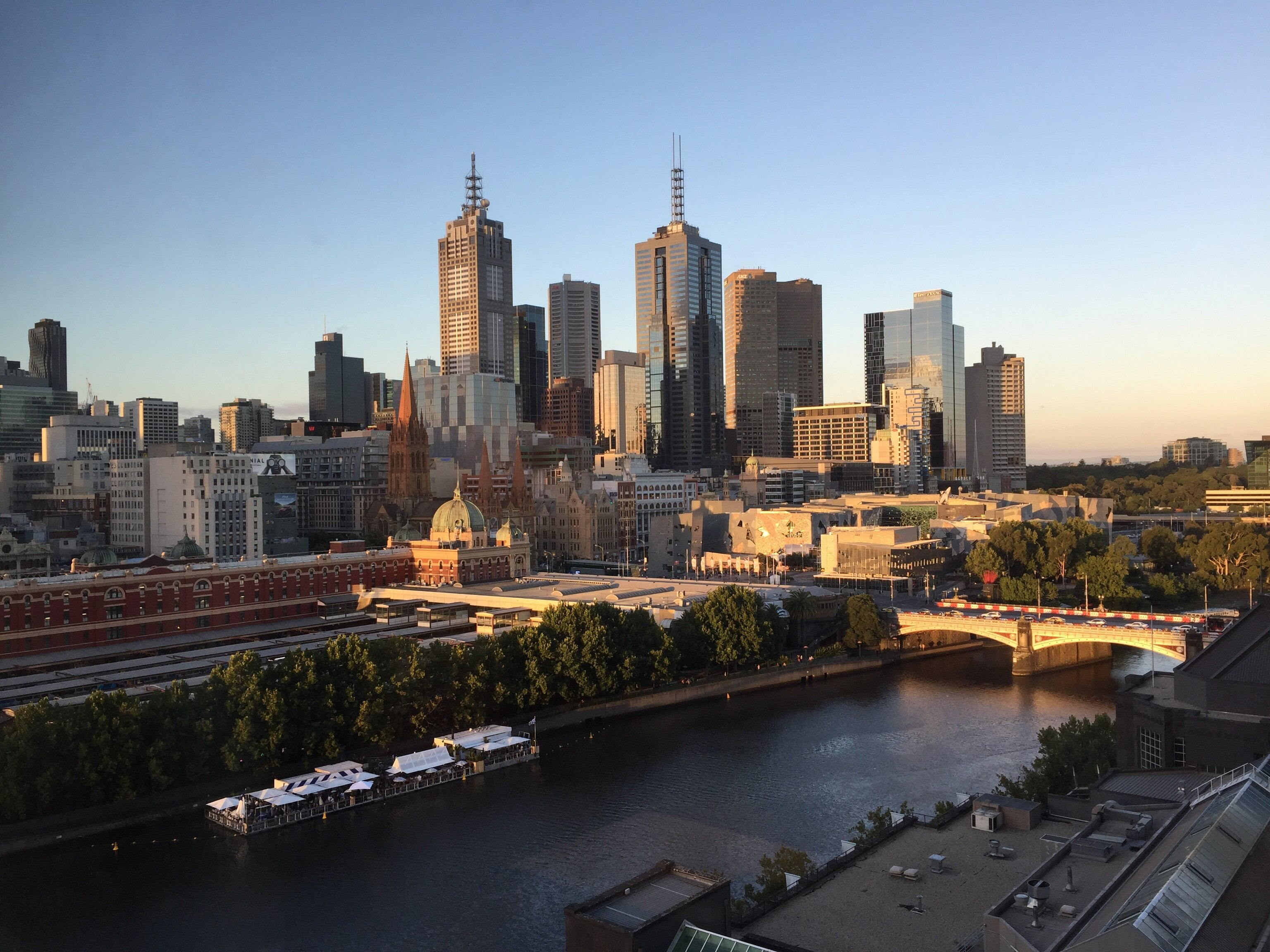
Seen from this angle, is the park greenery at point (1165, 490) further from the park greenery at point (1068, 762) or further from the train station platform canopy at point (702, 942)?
the train station platform canopy at point (702, 942)

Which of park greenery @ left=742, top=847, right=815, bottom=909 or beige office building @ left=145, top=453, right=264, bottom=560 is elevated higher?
beige office building @ left=145, top=453, right=264, bottom=560

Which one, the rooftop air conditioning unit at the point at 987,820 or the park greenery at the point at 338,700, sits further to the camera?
the park greenery at the point at 338,700

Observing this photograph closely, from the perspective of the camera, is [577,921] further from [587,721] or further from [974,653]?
[974,653]

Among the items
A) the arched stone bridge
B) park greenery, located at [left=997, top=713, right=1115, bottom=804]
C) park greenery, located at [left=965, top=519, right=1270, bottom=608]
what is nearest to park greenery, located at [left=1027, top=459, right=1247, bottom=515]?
park greenery, located at [left=965, top=519, right=1270, bottom=608]

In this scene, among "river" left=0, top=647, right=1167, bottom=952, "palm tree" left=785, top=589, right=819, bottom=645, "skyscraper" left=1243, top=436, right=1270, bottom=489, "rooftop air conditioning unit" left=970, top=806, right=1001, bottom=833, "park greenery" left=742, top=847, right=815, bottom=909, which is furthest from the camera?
"skyscraper" left=1243, top=436, right=1270, bottom=489

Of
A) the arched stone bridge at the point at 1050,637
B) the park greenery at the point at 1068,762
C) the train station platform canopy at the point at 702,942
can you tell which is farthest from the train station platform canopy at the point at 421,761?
the arched stone bridge at the point at 1050,637

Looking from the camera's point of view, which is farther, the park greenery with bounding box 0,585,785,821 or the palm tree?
the palm tree

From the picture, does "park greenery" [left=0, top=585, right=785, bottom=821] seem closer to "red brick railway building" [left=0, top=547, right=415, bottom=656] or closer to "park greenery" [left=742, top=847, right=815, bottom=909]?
"red brick railway building" [left=0, top=547, right=415, bottom=656]
